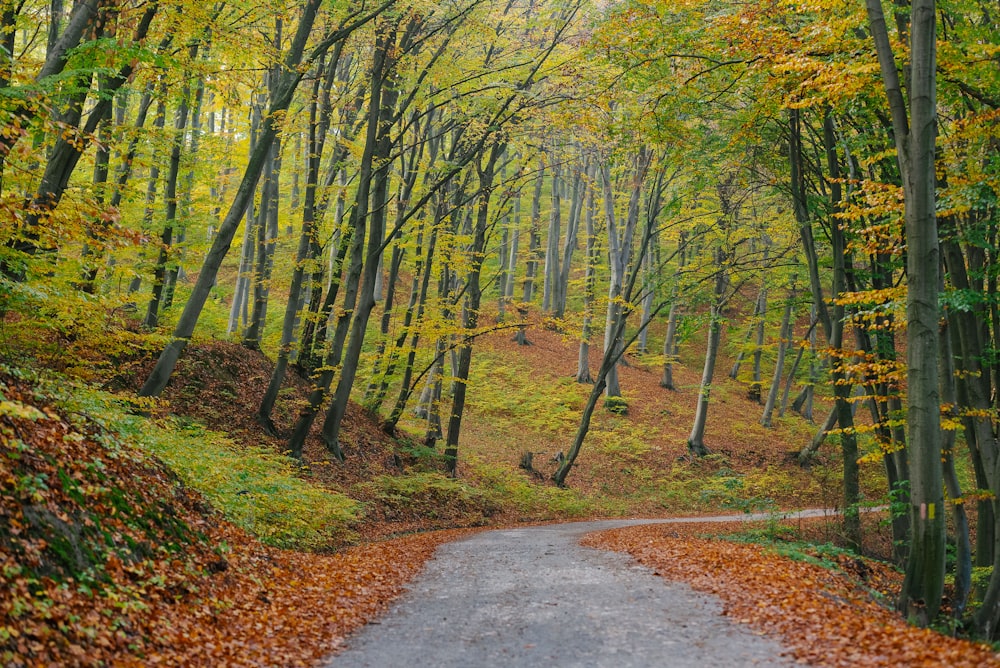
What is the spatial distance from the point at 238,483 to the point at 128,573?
387 cm

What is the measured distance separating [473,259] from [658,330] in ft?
82.8

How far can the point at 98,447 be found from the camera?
6703 mm

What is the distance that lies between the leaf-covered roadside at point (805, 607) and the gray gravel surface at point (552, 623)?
0.88ft

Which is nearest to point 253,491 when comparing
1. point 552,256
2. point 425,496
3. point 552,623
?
point 552,623

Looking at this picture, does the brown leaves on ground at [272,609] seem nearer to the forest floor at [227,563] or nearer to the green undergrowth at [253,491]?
the forest floor at [227,563]

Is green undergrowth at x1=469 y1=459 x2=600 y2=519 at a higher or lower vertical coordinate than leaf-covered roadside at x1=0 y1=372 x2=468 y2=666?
lower

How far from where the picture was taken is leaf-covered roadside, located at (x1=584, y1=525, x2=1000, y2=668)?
539cm

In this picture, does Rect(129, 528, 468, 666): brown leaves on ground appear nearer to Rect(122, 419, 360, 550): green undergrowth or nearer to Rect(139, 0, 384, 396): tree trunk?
Rect(122, 419, 360, 550): green undergrowth

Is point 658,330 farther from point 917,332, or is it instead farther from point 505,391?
point 917,332

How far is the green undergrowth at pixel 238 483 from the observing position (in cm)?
845

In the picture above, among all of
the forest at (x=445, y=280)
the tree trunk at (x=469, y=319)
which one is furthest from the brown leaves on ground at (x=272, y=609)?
the tree trunk at (x=469, y=319)

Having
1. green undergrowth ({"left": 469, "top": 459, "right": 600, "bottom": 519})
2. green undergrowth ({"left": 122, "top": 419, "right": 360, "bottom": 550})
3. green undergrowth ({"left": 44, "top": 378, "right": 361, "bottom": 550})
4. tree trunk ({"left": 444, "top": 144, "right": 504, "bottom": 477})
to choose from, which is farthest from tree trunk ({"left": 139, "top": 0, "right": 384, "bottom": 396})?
green undergrowth ({"left": 469, "top": 459, "right": 600, "bottom": 519})

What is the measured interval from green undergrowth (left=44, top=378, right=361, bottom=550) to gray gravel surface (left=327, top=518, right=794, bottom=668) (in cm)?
187

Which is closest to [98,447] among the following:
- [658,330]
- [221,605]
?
[221,605]
